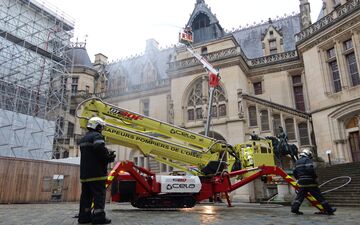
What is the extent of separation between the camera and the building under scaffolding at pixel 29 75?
73.2 ft

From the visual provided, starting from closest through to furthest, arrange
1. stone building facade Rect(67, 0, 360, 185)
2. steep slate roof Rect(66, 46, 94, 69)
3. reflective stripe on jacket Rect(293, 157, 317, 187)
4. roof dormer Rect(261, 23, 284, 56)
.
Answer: reflective stripe on jacket Rect(293, 157, 317, 187) → stone building facade Rect(67, 0, 360, 185) → roof dormer Rect(261, 23, 284, 56) → steep slate roof Rect(66, 46, 94, 69)

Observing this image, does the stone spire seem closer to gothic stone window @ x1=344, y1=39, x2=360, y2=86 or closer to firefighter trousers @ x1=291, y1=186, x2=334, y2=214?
gothic stone window @ x1=344, y1=39, x2=360, y2=86

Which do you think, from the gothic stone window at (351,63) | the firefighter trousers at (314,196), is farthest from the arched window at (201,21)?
the firefighter trousers at (314,196)

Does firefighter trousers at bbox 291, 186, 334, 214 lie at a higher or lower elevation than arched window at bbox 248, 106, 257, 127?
lower

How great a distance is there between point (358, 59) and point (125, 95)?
2282 centimetres

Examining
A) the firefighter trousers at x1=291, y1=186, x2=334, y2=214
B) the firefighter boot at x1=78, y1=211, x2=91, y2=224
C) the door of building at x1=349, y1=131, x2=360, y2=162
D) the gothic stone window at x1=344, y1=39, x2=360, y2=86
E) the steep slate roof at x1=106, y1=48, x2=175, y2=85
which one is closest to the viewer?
the firefighter boot at x1=78, y1=211, x2=91, y2=224

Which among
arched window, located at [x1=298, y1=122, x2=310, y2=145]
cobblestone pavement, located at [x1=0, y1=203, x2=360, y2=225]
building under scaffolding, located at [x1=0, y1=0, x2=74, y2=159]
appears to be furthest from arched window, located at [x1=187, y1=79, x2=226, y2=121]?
cobblestone pavement, located at [x1=0, y1=203, x2=360, y2=225]

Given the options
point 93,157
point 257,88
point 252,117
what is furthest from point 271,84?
point 93,157

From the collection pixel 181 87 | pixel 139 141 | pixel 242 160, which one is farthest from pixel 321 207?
pixel 181 87

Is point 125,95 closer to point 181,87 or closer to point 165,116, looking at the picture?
point 165,116

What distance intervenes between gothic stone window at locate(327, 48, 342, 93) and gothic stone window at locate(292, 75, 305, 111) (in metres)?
4.27

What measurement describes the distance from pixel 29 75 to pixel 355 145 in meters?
26.1

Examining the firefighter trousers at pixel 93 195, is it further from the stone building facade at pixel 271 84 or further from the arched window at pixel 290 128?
the arched window at pixel 290 128

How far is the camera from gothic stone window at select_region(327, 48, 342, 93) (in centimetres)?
2047
